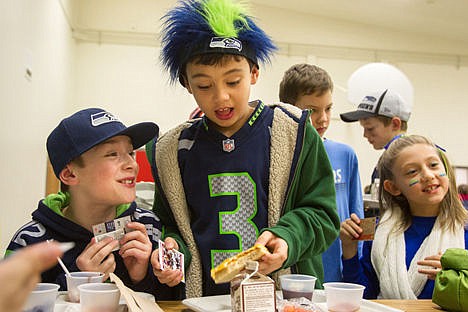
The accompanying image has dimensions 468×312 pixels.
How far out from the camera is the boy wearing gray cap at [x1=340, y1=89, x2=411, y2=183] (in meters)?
2.98

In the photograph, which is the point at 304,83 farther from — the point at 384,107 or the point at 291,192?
the point at 291,192

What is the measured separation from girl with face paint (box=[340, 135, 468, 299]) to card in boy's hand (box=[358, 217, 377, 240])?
0.02 m

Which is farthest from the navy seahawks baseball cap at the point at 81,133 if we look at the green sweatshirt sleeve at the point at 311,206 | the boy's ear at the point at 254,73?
the green sweatshirt sleeve at the point at 311,206

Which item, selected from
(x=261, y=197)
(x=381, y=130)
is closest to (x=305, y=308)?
(x=261, y=197)

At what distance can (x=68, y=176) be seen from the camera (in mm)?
1454

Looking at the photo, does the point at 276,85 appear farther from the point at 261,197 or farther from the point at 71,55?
the point at 261,197

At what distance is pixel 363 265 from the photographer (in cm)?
175

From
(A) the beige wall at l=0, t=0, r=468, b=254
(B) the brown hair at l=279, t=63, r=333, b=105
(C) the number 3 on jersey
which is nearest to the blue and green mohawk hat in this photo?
(C) the number 3 on jersey

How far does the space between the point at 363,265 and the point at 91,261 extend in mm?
1044

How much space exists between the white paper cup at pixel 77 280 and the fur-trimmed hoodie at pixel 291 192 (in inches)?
11.6

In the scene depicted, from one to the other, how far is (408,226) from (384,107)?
1.41 metres

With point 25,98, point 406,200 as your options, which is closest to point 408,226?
point 406,200

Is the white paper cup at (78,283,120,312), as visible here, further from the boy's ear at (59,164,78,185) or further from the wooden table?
the boy's ear at (59,164,78,185)

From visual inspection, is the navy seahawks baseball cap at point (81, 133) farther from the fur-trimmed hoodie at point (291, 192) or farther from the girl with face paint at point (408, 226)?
the girl with face paint at point (408, 226)
